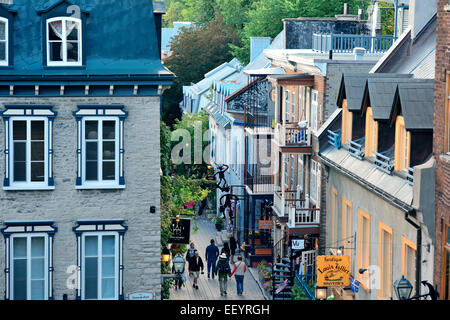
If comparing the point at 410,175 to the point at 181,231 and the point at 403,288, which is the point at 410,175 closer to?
the point at 403,288

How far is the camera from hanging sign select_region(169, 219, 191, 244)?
26438 mm

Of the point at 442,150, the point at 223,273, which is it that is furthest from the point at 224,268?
the point at 442,150

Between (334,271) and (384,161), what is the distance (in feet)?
9.93

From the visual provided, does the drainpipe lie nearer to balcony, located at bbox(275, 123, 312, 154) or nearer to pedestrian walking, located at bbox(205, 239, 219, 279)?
balcony, located at bbox(275, 123, 312, 154)

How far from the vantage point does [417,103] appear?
19.1 meters

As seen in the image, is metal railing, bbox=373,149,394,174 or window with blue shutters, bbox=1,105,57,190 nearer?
metal railing, bbox=373,149,394,174

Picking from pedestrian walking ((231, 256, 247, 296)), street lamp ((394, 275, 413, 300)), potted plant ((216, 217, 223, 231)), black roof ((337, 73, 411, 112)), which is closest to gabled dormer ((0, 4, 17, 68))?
black roof ((337, 73, 411, 112))

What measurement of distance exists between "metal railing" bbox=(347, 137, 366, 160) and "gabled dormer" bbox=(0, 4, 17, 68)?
936 centimetres

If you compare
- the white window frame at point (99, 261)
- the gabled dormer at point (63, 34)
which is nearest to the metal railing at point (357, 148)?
the white window frame at point (99, 261)

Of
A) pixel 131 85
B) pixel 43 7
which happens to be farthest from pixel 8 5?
pixel 131 85

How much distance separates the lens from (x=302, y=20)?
45.3 metres

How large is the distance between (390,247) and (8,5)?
11.4 metres
